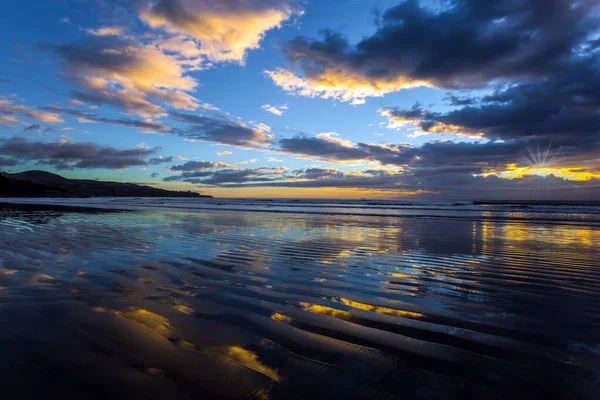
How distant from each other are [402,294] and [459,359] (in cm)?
214

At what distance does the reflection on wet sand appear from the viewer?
2551 millimetres

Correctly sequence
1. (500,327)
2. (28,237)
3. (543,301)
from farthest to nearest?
1. (28,237)
2. (543,301)
3. (500,327)

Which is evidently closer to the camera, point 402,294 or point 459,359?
point 459,359

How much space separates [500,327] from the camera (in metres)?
3.84

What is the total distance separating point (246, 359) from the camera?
290 centimetres

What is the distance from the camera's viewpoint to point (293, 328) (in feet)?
11.9

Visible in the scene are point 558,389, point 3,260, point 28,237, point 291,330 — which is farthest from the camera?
point 28,237

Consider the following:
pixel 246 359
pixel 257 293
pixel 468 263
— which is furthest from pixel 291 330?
pixel 468 263

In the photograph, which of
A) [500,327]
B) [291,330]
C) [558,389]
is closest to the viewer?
[558,389]

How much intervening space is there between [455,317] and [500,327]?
0.51 meters

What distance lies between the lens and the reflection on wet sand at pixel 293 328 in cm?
255

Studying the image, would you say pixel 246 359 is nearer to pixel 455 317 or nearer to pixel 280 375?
pixel 280 375

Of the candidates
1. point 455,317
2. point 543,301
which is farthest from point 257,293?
point 543,301

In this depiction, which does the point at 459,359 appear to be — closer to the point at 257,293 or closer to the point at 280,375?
the point at 280,375
